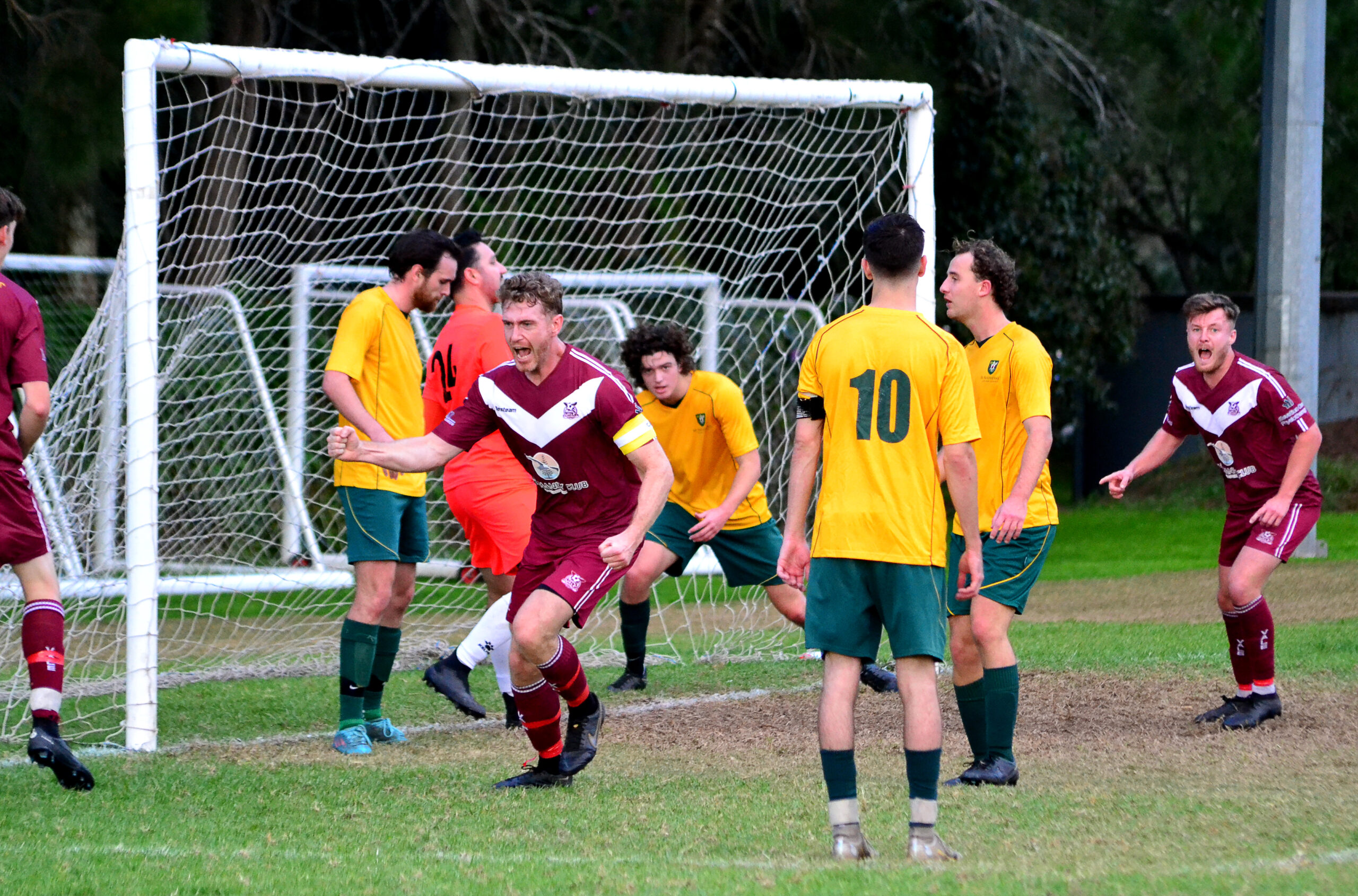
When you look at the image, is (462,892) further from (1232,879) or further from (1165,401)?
(1165,401)

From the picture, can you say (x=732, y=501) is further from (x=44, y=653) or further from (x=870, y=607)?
(x=44, y=653)

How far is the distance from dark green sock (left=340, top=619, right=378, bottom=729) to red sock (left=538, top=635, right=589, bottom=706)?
1153mm

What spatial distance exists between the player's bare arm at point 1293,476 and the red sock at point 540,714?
3.20 meters

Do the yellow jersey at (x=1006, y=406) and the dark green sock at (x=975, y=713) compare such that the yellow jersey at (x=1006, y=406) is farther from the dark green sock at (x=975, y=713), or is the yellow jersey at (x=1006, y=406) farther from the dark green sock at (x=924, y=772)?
the dark green sock at (x=924, y=772)

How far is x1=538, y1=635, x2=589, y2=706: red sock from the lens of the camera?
5.46 metres

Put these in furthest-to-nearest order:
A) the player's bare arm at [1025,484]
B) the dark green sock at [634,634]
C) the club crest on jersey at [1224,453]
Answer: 1. the dark green sock at [634,634]
2. the club crest on jersey at [1224,453]
3. the player's bare arm at [1025,484]

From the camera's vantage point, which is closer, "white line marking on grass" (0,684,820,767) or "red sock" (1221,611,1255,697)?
"white line marking on grass" (0,684,820,767)

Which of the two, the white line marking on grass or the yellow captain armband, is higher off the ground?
the yellow captain armband

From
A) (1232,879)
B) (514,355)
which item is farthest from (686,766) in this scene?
(1232,879)

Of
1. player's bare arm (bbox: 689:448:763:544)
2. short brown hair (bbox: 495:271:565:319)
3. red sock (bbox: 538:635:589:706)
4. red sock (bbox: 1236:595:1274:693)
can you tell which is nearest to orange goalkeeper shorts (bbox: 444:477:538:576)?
player's bare arm (bbox: 689:448:763:544)

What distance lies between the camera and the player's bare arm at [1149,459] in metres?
6.51

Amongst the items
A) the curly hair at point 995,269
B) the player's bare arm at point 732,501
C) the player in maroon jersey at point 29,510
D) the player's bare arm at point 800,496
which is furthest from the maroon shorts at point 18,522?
the curly hair at point 995,269

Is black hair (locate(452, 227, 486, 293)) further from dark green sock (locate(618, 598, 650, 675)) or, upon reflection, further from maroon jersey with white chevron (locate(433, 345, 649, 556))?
dark green sock (locate(618, 598, 650, 675))

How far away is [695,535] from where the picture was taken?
22.1 ft
